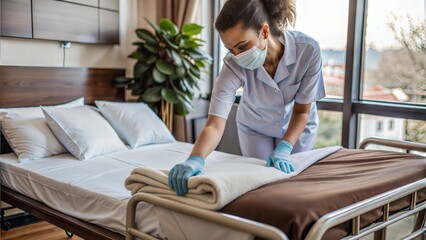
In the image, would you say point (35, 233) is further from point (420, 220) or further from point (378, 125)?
point (378, 125)

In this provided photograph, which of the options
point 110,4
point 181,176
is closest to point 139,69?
point 110,4

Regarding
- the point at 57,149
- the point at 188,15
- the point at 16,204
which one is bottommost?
the point at 16,204

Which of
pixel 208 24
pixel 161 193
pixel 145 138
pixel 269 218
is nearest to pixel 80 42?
pixel 145 138

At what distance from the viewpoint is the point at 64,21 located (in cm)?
307

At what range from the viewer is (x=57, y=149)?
Answer: 2584 mm

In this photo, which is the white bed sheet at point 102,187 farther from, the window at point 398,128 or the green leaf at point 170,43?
the window at point 398,128

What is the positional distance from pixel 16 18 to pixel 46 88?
1.60 feet

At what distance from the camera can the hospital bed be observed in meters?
1.16

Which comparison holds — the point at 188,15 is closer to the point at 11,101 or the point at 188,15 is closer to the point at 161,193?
the point at 11,101

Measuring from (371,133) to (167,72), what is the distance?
158cm

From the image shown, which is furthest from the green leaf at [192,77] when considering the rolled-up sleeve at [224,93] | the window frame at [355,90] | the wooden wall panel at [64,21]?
the rolled-up sleeve at [224,93]

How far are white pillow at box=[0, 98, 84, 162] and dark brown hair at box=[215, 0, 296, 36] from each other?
141cm

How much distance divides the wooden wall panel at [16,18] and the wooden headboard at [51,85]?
227 millimetres

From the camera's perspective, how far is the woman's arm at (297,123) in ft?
5.98
